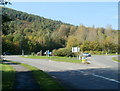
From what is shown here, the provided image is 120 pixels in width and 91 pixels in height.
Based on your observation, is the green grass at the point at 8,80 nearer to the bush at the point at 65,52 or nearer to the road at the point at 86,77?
the road at the point at 86,77

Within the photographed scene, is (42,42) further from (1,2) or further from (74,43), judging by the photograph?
Answer: (1,2)

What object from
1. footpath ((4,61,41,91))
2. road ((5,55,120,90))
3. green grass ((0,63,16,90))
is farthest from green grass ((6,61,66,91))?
green grass ((0,63,16,90))

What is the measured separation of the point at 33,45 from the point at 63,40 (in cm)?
2213

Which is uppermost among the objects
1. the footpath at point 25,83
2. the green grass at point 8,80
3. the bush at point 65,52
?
the bush at point 65,52

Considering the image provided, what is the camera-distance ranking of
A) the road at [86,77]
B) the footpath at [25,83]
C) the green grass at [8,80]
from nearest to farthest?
the footpath at [25,83] < the green grass at [8,80] < the road at [86,77]

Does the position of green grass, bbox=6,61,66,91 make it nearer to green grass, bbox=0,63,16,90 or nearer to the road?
the road

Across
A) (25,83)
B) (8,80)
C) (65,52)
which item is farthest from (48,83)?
(65,52)

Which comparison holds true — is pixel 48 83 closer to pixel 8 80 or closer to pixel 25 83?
pixel 25 83

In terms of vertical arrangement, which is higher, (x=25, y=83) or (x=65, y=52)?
(x=65, y=52)

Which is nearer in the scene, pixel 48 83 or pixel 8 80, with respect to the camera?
pixel 48 83

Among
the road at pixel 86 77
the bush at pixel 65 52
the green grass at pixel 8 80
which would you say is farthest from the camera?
the bush at pixel 65 52

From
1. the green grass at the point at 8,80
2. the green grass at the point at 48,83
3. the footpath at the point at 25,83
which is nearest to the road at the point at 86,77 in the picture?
the green grass at the point at 48,83

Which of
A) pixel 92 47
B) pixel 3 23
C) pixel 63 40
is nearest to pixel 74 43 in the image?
pixel 92 47

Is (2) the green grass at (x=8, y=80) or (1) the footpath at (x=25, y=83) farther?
(2) the green grass at (x=8, y=80)
